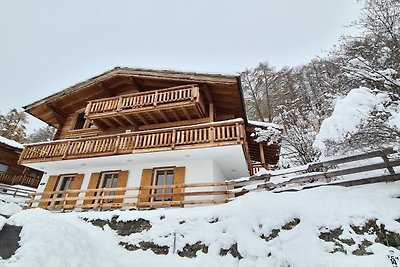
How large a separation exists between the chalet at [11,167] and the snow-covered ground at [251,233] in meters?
19.3

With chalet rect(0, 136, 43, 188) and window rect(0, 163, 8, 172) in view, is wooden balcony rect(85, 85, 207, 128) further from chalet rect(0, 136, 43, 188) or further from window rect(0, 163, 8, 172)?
window rect(0, 163, 8, 172)

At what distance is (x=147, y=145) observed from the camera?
1104 centimetres

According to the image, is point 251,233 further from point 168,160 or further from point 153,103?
point 153,103

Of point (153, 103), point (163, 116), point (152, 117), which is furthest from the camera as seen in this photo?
point (152, 117)

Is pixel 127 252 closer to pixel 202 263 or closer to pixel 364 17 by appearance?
pixel 202 263

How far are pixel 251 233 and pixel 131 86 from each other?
40.4 feet

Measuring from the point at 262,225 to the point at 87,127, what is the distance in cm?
1293

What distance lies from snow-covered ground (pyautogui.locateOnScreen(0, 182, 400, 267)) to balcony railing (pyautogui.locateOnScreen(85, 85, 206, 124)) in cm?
590

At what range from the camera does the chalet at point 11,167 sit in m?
21.3

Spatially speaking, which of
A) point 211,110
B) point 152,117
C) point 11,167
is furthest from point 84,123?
point 11,167

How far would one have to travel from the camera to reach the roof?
41.2 ft

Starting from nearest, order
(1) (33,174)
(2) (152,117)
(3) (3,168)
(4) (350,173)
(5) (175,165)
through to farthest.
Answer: (4) (350,173)
(5) (175,165)
(2) (152,117)
(3) (3,168)
(1) (33,174)

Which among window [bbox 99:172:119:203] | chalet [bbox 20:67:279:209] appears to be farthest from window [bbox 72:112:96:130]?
window [bbox 99:172:119:203]

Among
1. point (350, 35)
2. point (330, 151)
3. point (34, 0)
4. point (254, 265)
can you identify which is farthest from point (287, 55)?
point (34, 0)
